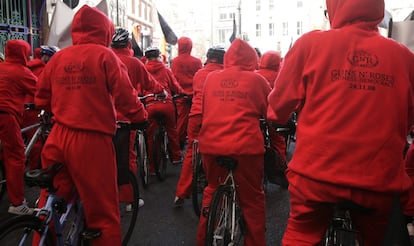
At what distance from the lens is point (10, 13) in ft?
34.9

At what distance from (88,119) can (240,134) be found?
4.28ft

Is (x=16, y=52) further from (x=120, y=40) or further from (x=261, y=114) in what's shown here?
(x=261, y=114)

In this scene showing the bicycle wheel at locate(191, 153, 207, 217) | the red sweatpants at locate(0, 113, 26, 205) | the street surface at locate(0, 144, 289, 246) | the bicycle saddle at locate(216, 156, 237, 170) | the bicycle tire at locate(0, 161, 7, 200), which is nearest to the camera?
the bicycle saddle at locate(216, 156, 237, 170)

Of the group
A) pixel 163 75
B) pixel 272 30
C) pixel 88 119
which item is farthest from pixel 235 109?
pixel 272 30

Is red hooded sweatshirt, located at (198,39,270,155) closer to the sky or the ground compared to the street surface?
closer to the sky

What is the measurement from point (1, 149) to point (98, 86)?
8.78 ft

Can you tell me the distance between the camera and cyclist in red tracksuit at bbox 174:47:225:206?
207 inches

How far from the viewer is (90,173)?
3014 mm

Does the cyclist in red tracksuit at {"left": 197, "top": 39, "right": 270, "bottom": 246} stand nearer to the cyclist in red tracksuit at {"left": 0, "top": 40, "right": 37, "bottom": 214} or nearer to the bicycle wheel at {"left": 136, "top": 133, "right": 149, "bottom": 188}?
the bicycle wheel at {"left": 136, "top": 133, "right": 149, "bottom": 188}

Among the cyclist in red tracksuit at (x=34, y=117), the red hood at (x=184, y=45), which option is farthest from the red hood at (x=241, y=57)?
the red hood at (x=184, y=45)

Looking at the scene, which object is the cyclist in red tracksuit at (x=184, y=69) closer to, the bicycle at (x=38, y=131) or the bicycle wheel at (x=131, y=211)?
the bicycle at (x=38, y=131)

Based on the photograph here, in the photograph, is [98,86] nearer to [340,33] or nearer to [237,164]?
[237,164]

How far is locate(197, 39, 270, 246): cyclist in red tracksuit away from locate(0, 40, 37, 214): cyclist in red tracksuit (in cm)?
254

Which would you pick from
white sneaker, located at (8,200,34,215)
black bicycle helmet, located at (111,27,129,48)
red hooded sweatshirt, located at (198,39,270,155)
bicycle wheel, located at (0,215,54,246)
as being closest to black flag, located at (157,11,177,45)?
black bicycle helmet, located at (111,27,129,48)
